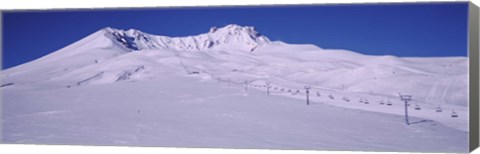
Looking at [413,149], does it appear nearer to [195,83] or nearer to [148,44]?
[195,83]

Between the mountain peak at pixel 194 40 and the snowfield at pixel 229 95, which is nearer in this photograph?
the snowfield at pixel 229 95

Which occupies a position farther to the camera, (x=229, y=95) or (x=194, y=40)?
(x=194, y=40)

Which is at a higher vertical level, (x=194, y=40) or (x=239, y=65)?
(x=194, y=40)

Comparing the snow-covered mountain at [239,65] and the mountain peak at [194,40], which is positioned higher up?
the mountain peak at [194,40]

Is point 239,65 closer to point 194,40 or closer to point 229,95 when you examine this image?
point 229,95

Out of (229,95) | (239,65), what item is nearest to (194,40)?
(239,65)
